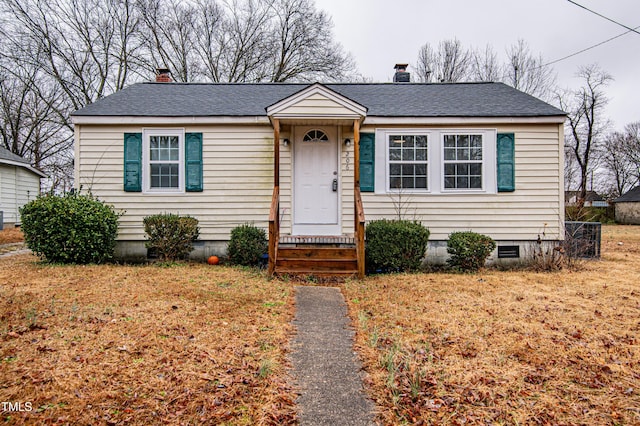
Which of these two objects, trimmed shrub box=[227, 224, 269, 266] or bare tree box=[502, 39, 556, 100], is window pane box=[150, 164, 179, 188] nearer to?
trimmed shrub box=[227, 224, 269, 266]

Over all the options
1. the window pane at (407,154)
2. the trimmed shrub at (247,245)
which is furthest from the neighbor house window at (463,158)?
the trimmed shrub at (247,245)

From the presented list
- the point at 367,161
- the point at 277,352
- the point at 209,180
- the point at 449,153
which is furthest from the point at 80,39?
the point at 277,352

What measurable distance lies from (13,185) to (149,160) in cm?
1287

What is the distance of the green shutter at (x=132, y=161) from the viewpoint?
786 cm

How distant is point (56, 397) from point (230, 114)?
6.37 metres

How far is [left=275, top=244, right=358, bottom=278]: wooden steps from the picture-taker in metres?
6.61

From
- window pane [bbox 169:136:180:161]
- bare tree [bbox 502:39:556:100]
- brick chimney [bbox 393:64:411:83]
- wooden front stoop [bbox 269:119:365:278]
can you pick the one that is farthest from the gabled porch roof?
bare tree [bbox 502:39:556:100]

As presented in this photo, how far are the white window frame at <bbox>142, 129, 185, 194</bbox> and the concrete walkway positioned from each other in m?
4.64

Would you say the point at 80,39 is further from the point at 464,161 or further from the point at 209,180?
the point at 464,161

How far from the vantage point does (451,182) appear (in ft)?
26.2

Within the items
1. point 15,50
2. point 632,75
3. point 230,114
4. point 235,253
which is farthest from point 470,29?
point 15,50

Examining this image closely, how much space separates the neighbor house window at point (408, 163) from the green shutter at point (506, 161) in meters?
1.58

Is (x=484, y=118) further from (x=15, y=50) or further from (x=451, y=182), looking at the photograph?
(x=15, y=50)

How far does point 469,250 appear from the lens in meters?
7.10
